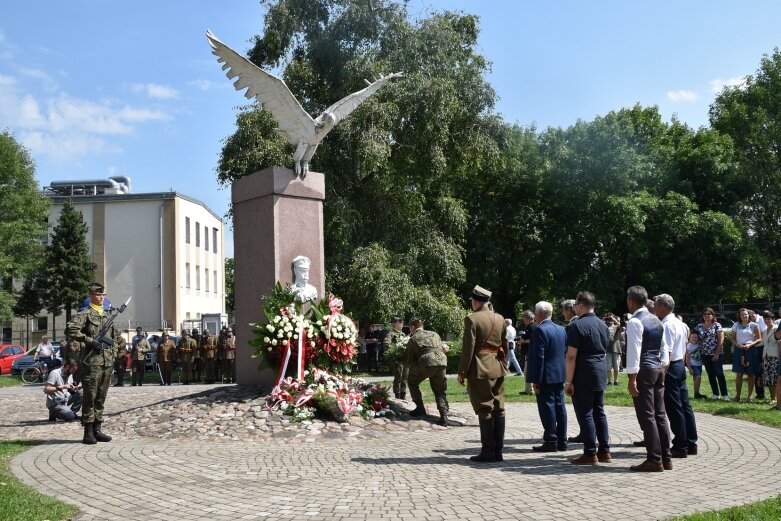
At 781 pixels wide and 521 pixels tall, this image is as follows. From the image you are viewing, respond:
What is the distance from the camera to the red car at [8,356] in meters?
31.0

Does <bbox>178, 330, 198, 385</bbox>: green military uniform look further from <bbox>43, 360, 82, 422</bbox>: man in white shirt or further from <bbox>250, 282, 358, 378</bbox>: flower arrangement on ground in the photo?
<bbox>250, 282, 358, 378</bbox>: flower arrangement on ground


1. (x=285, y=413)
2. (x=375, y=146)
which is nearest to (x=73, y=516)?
Result: (x=285, y=413)

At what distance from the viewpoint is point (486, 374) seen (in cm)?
823

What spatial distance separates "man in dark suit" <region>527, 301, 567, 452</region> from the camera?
891cm

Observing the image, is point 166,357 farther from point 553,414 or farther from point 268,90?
point 553,414

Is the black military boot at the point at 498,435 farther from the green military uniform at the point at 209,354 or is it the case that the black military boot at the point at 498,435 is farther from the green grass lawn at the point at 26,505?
the green military uniform at the point at 209,354

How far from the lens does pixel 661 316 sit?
8367mm

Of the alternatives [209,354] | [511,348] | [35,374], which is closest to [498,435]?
[511,348]

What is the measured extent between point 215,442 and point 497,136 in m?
21.5

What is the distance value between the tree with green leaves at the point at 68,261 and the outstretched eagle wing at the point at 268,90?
35971 millimetres

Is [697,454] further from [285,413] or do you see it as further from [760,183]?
[760,183]

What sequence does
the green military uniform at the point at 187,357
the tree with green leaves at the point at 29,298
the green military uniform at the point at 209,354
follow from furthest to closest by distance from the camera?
the tree with green leaves at the point at 29,298 < the green military uniform at the point at 187,357 < the green military uniform at the point at 209,354

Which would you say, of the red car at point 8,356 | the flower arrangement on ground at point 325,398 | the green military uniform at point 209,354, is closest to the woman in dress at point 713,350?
the flower arrangement on ground at point 325,398

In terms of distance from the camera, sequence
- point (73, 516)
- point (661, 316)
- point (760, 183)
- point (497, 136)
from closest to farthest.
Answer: point (73, 516) → point (661, 316) → point (497, 136) → point (760, 183)
